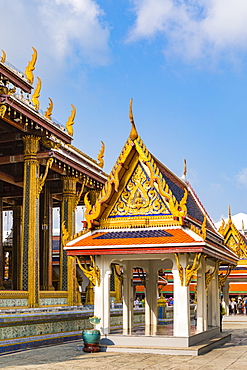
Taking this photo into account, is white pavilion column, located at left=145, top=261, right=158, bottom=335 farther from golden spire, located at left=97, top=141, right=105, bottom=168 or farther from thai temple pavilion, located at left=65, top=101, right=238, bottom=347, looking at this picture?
golden spire, located at left=97, top=141, right=105, bottom=168

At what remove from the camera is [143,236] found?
14.4 meters

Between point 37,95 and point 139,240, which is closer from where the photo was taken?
point 139,240

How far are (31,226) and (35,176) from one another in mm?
1778

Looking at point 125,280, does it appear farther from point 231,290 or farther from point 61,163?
point 231,290

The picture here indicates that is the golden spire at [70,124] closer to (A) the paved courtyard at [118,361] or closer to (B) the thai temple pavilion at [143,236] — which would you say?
(B) the thai temple pavilion at [143,236]

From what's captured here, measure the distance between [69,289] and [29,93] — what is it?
8.00 m

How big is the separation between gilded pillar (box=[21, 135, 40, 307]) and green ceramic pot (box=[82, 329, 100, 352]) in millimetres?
4908

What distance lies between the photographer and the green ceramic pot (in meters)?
13.9

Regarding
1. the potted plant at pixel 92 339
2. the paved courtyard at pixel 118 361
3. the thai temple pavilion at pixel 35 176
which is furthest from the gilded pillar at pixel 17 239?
the potted plant at pixel 92 339

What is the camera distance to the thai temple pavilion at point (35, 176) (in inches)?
728

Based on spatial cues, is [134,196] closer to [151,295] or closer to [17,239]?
[151,295]

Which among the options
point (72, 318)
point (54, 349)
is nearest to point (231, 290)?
point (72, 318)

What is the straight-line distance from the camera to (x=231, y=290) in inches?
1850

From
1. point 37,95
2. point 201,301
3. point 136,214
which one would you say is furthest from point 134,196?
point 37,95
